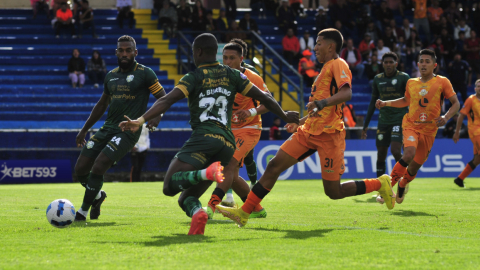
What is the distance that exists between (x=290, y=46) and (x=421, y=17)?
7.39m

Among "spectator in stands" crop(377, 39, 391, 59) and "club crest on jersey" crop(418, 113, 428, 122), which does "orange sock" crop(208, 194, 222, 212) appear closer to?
"club crest on jersey" crop(418, 113, 428, 122)

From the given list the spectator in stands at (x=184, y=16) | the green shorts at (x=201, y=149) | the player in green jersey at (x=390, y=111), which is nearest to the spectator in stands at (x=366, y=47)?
the spectator in stands at (x=184, y=16)

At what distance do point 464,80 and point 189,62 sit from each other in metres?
10.8

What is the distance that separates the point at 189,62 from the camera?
2247cm

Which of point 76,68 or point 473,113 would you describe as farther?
point 76,68

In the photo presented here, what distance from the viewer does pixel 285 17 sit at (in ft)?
86.4

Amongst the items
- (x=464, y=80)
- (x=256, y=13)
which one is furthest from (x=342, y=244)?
(x=256, y=13)

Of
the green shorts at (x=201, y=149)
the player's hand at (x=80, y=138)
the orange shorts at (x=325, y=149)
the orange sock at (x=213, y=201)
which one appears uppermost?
the green shorts at (x=201, y=149)

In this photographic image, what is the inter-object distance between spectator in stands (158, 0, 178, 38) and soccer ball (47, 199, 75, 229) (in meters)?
19.0

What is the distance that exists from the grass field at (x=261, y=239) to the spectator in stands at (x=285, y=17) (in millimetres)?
16799

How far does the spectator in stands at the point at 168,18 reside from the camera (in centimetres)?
2545

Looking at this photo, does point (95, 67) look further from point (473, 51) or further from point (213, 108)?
point (213, 108)

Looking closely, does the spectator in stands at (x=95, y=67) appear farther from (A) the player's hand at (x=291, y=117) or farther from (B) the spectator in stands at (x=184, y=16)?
(A) the player's hand at (x=291, y=117)

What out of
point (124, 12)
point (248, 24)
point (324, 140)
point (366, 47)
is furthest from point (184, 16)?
point (324, 140)
